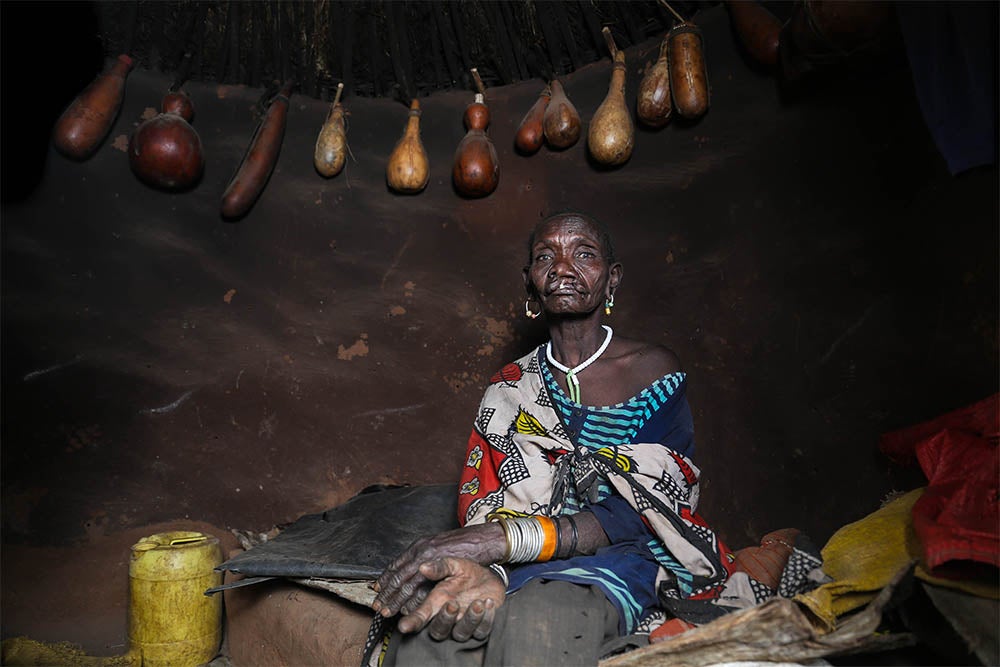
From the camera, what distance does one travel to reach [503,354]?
2951 mm

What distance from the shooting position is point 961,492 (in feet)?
4.13

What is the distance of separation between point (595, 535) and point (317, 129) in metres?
2.45

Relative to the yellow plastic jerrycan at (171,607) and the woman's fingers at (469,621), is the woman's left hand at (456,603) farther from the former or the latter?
the yellow plastic jerrycan at (171,607)

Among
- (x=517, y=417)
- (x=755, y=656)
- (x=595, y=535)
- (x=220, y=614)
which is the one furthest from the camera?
(x=220, y=614)

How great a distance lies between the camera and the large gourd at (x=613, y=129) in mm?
2666

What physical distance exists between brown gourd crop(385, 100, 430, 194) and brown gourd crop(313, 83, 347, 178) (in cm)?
23

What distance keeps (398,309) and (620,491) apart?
5.79 feet

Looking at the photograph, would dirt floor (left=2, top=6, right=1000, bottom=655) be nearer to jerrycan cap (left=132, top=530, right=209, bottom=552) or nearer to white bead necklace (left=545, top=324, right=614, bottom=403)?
jerrycan cap (left=132, top=530, right=209, bottom=552)

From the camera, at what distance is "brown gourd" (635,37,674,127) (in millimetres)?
2590

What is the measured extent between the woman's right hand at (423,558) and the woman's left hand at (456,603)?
4cm

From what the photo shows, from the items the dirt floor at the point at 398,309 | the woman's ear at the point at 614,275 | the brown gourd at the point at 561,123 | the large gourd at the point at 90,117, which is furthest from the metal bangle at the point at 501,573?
the large gourd at the point at 90,117

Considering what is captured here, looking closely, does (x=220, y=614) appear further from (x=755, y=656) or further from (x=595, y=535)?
(x=755, y=656)

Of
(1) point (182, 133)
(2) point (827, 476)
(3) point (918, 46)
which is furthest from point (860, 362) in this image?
(1) point (182, 133)

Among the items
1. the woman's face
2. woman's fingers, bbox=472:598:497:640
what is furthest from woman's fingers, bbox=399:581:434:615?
the woman's face
